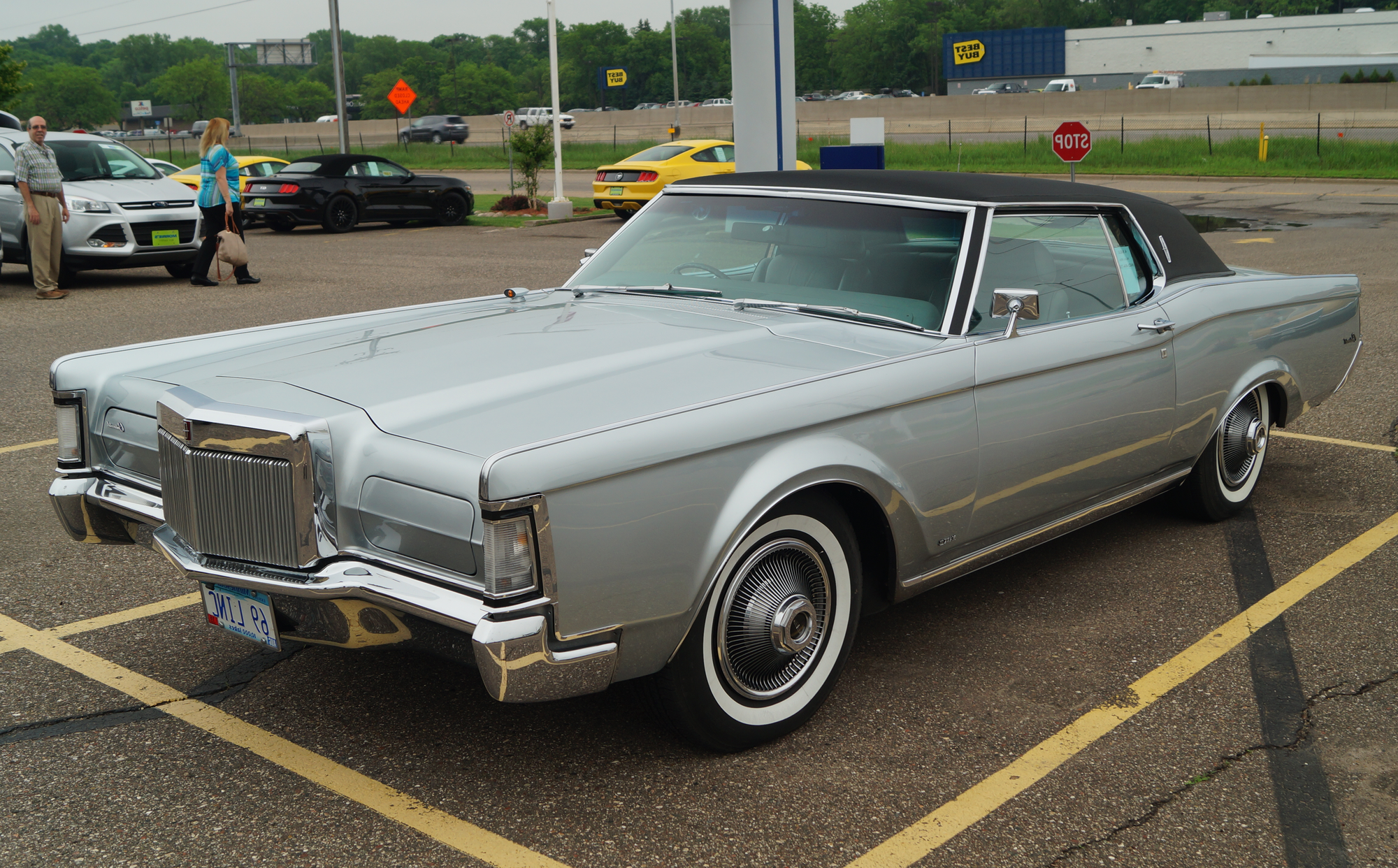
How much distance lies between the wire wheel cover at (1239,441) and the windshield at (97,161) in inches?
517

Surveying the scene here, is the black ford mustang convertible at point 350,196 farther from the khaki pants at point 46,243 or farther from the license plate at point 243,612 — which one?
the license plate at point 243,612

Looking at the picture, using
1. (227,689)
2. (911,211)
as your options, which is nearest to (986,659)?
(911,211)

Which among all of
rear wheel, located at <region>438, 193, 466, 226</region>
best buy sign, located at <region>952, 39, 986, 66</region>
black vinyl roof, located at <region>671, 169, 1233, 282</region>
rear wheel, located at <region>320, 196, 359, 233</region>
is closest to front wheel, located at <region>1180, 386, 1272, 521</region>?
black vinyl roof, located at <region>671, 169, 1233, 282</region>

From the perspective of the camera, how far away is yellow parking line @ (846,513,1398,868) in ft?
9.11

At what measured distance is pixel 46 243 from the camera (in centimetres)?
1252

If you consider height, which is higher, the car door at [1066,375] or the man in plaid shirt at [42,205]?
the man in plaid shirt at [42,205]

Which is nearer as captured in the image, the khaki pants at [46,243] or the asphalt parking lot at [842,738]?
the asphalt parking lot at [842,738]

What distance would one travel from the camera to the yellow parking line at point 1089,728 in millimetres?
2775

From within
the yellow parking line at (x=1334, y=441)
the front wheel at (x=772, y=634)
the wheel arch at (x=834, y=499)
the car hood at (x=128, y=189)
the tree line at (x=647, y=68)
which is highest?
the tree line at (x=647, y=68)

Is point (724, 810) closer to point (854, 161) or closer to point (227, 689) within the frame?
A: point (227, 689)

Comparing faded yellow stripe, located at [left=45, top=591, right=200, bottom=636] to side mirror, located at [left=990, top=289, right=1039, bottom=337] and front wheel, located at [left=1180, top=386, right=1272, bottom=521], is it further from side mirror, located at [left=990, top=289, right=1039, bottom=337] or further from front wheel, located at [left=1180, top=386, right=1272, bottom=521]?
front wheel, located at [left=1180, top=386, right=1272, bottom=521]

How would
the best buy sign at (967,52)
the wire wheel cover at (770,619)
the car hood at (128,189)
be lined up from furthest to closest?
1. the best buy sign at (967,52)
2. the car hood at (128,189)
3. the wire wheel cover at (770,619)

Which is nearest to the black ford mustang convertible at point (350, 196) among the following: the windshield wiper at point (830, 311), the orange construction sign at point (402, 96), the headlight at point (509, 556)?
the orange construction sign at point (402, 96)

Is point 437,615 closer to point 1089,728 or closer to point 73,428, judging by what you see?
point 73,428
